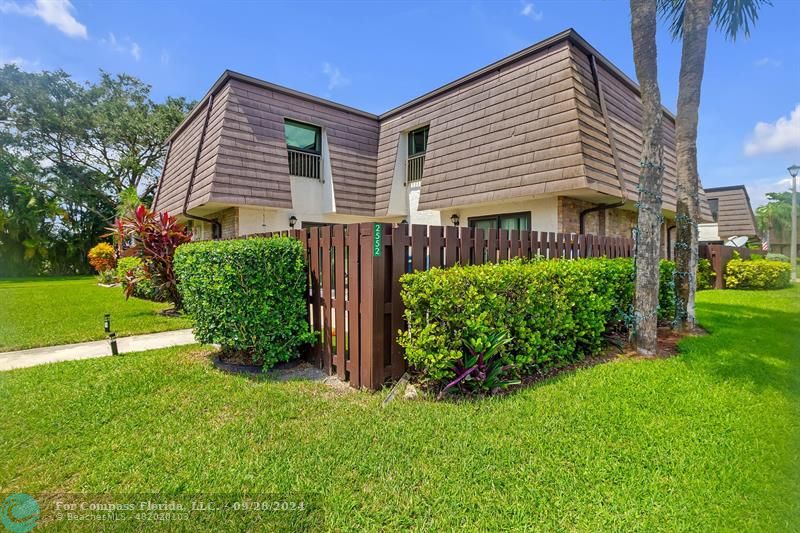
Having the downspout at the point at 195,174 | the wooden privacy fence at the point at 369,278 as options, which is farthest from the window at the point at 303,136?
the wooden privacy fence at the point at 369,278

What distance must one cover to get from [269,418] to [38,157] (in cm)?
3246

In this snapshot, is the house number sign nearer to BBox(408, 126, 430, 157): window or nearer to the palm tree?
the palm tree

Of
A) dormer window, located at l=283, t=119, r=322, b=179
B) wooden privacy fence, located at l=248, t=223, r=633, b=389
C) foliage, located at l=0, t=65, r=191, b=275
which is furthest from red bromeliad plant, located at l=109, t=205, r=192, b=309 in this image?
foliage, located at l=0, t=65, r=191, b=275

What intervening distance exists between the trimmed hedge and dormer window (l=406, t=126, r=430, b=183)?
26.7 feet

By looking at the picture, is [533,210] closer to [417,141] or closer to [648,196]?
[648,196]

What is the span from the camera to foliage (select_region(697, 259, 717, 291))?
1278 cm

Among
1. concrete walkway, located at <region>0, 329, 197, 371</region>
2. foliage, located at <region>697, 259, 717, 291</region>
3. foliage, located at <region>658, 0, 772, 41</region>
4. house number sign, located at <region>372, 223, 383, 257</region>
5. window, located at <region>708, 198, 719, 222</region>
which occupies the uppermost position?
foliage, located at <region>658, 0, 772, 41</region>

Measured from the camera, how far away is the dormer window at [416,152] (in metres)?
12.3

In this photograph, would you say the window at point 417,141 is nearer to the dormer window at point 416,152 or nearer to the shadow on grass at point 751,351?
the dormer window at point 416,152

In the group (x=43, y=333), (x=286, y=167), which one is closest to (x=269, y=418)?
(x=43, y=333)

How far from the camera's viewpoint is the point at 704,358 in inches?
178

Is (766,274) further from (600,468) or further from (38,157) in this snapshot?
(38,157)

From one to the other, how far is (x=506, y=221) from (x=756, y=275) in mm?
9697

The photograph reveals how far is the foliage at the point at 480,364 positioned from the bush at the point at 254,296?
1961mm
